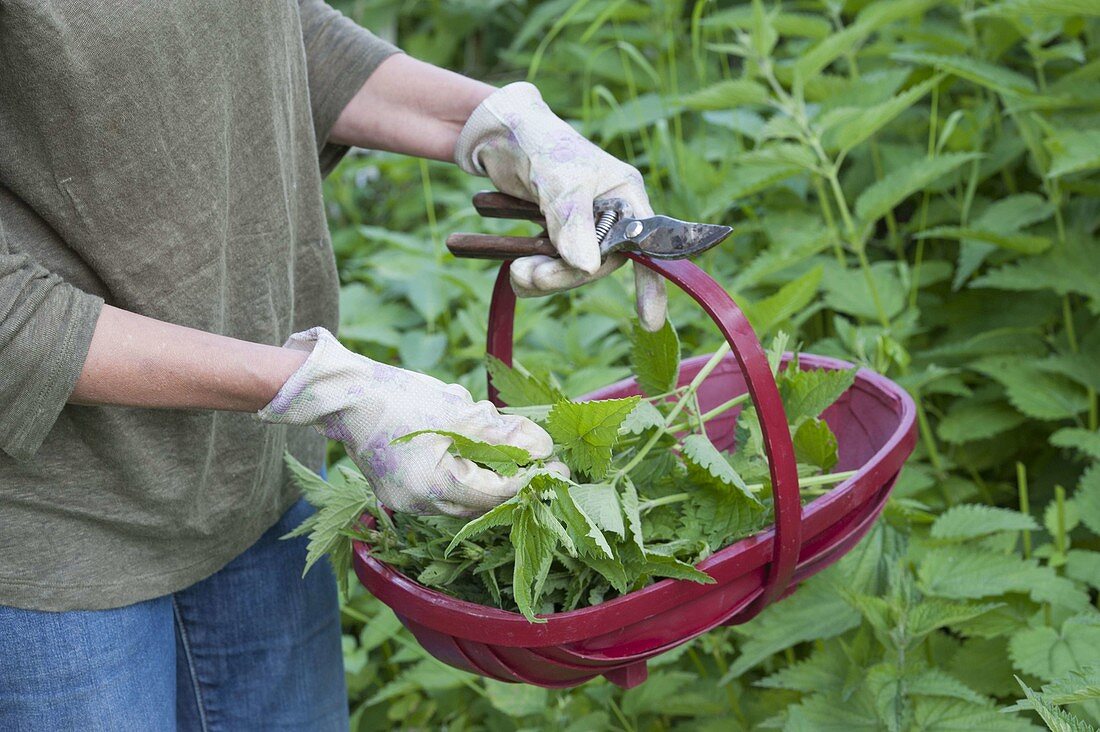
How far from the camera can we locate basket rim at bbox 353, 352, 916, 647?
92cm

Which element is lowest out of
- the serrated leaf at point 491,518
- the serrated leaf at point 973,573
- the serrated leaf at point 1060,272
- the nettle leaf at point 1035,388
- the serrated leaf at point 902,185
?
the nettle leaf at point 1035,388

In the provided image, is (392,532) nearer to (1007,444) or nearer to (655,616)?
(655,616)

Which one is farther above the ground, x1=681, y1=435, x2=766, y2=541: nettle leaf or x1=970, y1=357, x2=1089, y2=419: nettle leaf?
x1=681, y1=435, x2=766, y2=541: nettle leaf

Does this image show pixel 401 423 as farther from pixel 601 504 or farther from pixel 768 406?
pixel 768 406

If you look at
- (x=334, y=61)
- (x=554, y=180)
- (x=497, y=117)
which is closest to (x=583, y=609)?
(x=554, y=180)

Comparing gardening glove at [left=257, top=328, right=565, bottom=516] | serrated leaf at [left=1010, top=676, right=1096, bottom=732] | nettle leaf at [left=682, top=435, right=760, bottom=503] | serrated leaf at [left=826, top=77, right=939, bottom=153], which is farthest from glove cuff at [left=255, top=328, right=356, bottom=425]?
serrated leaf at [left=826, top=77, right=939, bottom=153]

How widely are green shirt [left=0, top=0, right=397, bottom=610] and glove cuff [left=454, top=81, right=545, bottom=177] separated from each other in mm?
165

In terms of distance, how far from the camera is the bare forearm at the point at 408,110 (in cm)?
128

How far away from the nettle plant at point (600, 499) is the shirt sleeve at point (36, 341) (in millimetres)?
266

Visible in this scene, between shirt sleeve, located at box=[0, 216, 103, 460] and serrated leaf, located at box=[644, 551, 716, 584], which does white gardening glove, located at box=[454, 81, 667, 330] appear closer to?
serrated leaf, located at box=[644, 551, 716, 584]

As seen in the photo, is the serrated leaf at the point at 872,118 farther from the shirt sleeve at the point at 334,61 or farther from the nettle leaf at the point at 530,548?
the nettle leaf at the point at 530,548

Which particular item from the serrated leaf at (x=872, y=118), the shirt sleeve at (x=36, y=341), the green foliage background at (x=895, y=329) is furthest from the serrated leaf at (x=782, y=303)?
the shirt sleeve at (x=36, y=341)

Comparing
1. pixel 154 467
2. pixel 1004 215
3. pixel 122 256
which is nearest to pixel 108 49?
pixel 122 256

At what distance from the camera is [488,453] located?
93cm
